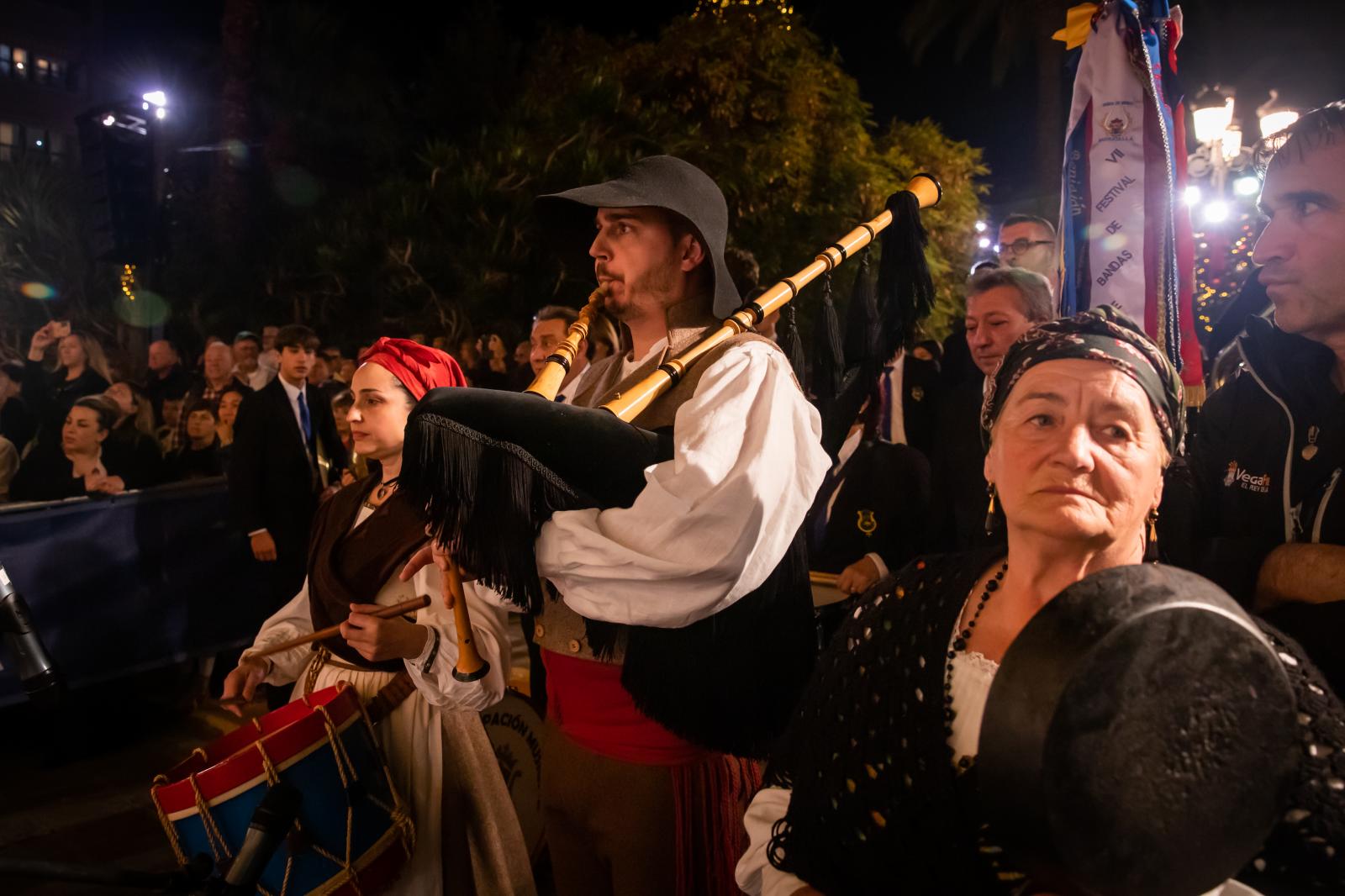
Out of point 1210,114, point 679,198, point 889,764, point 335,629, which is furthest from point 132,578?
point 1210,114

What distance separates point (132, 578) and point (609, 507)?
4.86 meters

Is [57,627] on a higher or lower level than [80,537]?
lower

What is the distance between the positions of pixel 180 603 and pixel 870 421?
456 cm

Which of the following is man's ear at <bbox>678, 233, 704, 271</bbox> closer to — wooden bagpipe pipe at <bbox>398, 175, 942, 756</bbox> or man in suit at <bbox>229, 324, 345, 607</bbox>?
wooden bagpipe pipe at <bbox>398, 175, 942, 756</bbox>

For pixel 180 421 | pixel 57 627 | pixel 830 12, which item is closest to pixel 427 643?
pixel 57 627

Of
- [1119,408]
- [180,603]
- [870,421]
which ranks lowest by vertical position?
[180,603]

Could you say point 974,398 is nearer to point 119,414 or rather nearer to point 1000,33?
point 119,414

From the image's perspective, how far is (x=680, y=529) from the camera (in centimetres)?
172

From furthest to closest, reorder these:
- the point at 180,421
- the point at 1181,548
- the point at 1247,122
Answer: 1. the point at 1247,122
2. the point at 180,421
3. the point at 1181,548

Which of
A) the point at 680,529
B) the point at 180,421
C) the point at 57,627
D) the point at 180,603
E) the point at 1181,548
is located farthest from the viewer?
the point at 180,421

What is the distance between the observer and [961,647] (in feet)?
4.69

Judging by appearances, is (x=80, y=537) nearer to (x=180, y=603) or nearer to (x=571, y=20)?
(x=180, y=603)

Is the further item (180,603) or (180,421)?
(180,421)

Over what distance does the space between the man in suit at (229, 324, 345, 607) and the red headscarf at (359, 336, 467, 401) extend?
3.25 meters
